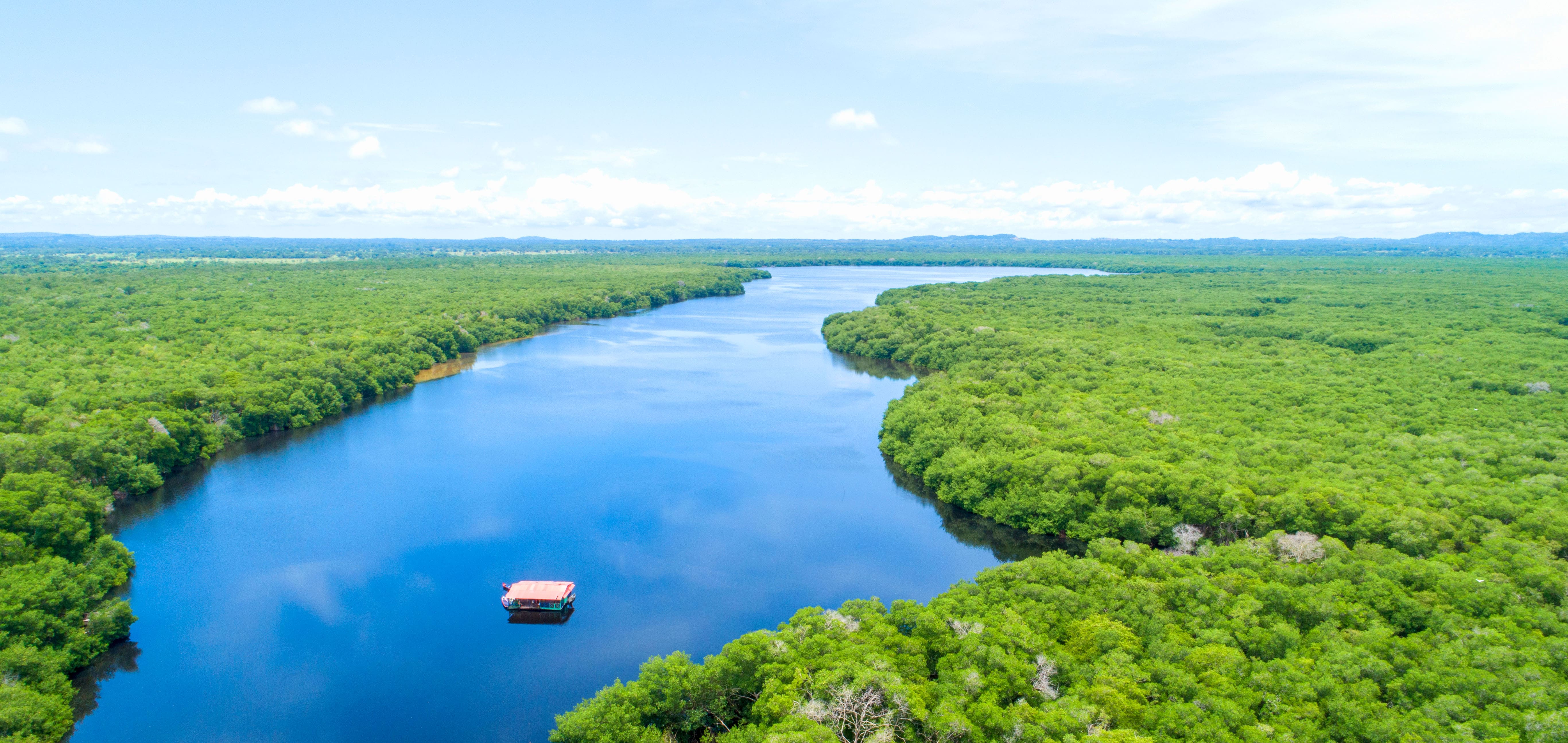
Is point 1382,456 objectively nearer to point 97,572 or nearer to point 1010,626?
point 1010,626

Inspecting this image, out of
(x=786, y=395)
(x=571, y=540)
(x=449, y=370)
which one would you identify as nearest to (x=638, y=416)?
(x=786, y=395)

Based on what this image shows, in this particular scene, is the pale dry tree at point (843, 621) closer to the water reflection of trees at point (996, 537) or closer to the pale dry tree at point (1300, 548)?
the water reflection of trees at point (996, 537)

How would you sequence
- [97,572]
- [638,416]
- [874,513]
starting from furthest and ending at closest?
[638,416] → [874,513] → [97,572]

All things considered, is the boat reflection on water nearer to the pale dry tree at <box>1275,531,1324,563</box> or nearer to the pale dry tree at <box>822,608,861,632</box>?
the pale dry tree at <box>822,608,861,632</box>

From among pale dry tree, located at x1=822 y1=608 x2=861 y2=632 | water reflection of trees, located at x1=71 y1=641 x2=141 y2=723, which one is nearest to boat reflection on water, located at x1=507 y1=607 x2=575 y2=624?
pale dry tree, located at x1=822 y1=608 x2=861 y2=632

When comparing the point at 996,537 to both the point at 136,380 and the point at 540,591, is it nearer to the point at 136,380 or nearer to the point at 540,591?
the point at 540,591

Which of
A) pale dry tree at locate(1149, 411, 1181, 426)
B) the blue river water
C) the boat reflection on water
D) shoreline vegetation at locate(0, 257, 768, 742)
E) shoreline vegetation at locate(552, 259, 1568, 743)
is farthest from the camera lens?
pale dry tree at locate(1149, 411, 1181, 426)
